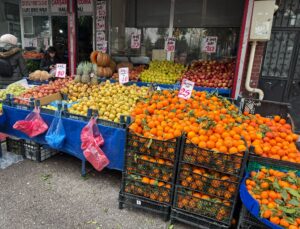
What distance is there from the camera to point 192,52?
776cm

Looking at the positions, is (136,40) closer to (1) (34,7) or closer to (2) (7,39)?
(2) (7,39)

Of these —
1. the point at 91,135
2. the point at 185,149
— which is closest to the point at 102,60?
the point at 91,135

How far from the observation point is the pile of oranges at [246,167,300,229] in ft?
6.85

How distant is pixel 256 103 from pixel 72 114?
292 centimetres

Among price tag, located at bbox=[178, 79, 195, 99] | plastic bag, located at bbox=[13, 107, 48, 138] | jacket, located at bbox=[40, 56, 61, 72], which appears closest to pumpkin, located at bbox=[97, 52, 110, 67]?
jacket, located at bbox=[40, 56, 61, 72]

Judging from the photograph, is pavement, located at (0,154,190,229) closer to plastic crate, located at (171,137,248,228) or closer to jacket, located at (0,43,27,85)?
plastic crate, located at (171,137,248,228)

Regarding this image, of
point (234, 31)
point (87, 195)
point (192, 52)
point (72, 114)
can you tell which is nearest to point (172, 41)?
Answer: point (192, 52)

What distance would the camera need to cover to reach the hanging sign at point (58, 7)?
8773 millimetres

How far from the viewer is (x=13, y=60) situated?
535 centimetres

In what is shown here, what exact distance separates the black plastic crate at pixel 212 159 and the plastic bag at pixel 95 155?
1261mm

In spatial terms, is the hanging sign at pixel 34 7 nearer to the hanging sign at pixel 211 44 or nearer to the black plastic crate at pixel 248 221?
the hanging sign at pixel 211 44

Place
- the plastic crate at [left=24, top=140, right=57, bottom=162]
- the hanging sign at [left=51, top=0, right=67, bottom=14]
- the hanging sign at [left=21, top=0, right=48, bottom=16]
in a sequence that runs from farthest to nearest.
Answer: the hanging sign at [left=21, top=0, right=48, bottom=16]
the hanging sign at [left=51, top=0, right=67, bottom=14]
the plastic crate at [left=24, top=140, right=57, bottom=162]

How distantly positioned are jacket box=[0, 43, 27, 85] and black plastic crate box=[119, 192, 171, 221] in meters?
4.02

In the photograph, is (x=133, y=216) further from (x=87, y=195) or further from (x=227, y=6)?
(x=227, y=6)
